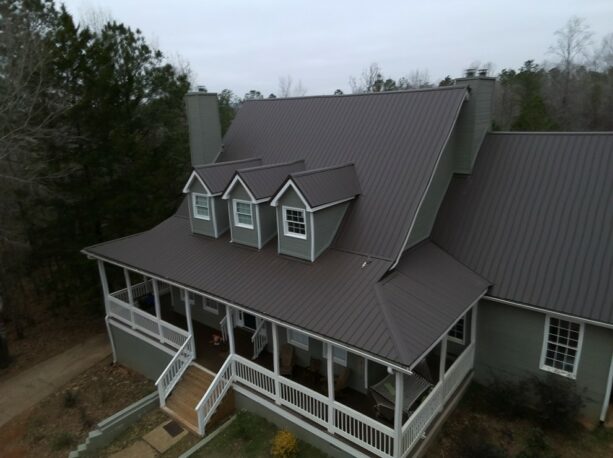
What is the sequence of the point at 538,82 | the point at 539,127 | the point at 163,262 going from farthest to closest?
the point at 538,82 → the point at 539,127 → the point at 163,262

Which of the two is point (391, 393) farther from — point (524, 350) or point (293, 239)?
point (293, 239)

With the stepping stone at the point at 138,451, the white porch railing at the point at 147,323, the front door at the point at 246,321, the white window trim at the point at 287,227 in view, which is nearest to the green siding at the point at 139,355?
the white porch railing at the point at 147,323

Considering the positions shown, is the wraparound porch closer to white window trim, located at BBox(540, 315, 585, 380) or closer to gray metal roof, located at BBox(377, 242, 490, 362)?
gray metal roof, located at BBox(377, 242, 490, 362)

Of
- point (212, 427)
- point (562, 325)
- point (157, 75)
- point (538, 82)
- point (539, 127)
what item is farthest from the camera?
point (538, 82)

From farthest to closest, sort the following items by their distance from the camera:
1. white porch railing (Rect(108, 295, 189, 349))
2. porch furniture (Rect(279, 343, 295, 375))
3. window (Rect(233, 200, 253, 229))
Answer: white porch railing (Rect(108, 295, 189, 349)) < window (Rect(233, 200, 253, 229)) < porch furniture (Rect(279, 343, 295, 375))

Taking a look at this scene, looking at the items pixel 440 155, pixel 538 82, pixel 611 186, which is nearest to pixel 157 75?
pixel 440 155

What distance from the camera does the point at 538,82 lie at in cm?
5631

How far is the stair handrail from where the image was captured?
1269 cm

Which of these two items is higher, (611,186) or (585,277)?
(611,186)

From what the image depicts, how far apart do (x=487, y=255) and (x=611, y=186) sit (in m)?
4.09

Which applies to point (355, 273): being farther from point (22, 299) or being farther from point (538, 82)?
point (538, 82)

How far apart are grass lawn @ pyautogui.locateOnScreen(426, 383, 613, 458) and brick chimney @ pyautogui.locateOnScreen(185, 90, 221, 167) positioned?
14.4m

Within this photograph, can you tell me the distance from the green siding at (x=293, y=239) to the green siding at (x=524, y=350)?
5767 mm

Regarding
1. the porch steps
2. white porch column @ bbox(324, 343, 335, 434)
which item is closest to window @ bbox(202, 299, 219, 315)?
the porch steps
